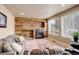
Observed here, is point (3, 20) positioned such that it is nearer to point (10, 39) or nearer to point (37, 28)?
point (10, 39)

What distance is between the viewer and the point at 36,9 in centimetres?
238

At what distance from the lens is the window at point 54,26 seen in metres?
2.54

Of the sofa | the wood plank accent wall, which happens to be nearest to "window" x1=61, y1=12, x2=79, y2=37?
the wood plank accent wall

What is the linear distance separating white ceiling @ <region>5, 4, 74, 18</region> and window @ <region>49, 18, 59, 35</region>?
0.55ft

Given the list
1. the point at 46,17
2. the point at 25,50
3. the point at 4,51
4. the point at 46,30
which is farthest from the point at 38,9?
the point at 4,51

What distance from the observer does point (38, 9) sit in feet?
7.72

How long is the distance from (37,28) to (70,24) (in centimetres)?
73

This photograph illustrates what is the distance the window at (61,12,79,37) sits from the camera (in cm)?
229

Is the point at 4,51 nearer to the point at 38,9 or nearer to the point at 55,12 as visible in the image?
the point at 38,9

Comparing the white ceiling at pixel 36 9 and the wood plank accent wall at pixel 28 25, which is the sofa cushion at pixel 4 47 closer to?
the wood plank accent wall at pixel 28 25

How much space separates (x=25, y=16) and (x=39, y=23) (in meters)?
0.35
